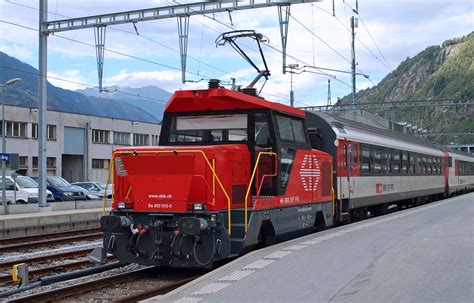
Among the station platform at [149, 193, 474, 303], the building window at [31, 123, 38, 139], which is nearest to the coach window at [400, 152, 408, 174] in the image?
the station platform at [149, 193, 474, 303]

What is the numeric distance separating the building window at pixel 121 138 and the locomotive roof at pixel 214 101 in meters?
51.7

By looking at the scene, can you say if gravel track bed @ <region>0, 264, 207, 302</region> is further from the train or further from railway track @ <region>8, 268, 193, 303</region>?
the train

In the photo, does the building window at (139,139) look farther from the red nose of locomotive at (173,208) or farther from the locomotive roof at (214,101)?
the red nose of locomotive at (173,208)

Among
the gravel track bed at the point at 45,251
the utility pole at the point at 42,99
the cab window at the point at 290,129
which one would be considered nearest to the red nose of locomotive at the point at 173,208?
the cab window at the point at 290,129

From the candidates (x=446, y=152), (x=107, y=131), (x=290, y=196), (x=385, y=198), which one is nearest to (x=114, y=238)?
(x=290, y=196)

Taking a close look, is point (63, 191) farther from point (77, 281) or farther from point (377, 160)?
point (77, 281)

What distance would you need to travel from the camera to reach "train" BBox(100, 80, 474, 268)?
30.4 feet

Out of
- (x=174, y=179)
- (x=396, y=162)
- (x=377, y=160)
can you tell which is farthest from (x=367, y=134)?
(x=174, y=179)

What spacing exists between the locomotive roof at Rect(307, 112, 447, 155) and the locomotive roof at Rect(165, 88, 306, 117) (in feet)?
17.4

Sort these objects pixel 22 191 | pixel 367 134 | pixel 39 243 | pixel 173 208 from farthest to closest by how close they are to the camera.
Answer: pixel 22 191 < pixel 367 134 < pixel 39 243 < pixel 173 208

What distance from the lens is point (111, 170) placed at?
10039 mm

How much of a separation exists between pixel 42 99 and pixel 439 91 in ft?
362

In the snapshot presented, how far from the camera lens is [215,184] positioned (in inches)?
370

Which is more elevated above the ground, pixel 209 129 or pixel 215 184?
pixel 209 129
